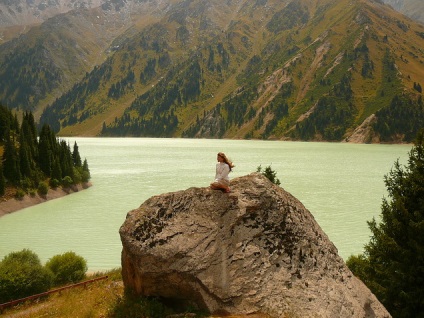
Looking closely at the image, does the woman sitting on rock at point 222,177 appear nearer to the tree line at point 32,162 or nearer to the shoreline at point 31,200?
the shoreline at point 31,200

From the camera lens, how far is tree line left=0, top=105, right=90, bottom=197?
71.8m

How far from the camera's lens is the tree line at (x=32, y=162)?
7181 centimetres

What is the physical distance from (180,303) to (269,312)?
3.55m

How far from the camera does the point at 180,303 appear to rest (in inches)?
581

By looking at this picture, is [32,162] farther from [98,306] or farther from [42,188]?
[98,306]

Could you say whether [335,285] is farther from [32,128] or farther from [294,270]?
[32,128]

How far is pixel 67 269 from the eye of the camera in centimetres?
2645

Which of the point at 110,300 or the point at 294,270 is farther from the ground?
the point at 294,270

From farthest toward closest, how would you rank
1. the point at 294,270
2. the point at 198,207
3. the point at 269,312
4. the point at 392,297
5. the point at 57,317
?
the point at 392,297 → the point at 57,317 → the point at 198,207 → the point at 294,270 → the point at 269,312

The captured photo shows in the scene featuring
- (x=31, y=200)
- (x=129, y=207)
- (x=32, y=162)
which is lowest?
(x=31, y=200)

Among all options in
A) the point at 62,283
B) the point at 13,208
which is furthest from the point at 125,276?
the point at 13,208

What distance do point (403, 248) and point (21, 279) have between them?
20.8m

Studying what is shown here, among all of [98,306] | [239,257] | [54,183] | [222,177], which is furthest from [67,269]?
[54,183]

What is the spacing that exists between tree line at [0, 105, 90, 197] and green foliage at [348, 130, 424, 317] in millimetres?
63224
